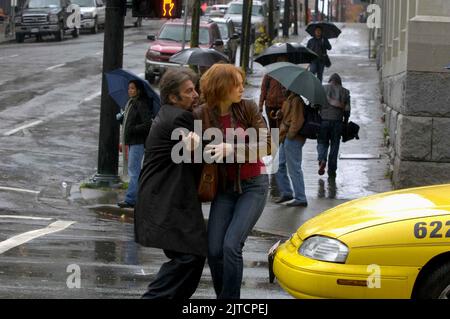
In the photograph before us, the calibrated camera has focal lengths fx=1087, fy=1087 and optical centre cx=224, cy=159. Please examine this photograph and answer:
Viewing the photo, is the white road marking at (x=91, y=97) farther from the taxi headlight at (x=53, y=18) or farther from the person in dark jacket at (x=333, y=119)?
the taxi headlight at (x=53, y=18)

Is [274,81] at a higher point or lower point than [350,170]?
higher

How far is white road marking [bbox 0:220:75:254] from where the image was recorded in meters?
10.8

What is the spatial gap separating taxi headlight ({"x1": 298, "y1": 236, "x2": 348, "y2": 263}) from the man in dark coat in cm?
74

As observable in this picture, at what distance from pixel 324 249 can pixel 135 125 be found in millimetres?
6899

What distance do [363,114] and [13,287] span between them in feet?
51.4

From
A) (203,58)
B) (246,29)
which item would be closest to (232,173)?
(203,58)

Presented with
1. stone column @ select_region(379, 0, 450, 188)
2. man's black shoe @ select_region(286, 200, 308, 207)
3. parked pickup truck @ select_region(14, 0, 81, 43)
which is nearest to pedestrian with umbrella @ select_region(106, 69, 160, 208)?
man's black shoe @ select_region(286, 200, 308, 207)

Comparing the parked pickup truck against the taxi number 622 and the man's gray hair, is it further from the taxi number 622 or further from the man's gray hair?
the taxi number 622

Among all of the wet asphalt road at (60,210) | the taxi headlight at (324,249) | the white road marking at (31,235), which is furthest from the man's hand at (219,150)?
the white road marking at (31,235)

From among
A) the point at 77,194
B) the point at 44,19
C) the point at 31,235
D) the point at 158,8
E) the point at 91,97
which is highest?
the point at 158,8

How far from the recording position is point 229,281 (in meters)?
7.27

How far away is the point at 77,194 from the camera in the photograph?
15.3 metres

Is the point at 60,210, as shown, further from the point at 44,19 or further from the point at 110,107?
the point at 44,19

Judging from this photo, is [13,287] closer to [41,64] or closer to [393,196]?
[393,196]
